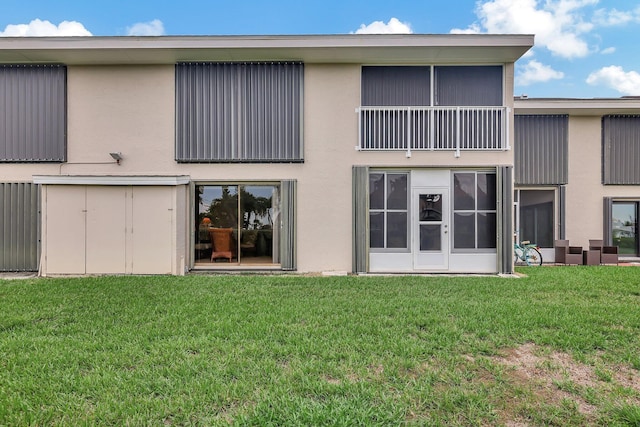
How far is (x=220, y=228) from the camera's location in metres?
9.02

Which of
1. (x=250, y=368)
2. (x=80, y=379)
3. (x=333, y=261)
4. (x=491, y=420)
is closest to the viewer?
(x=491, y=420)

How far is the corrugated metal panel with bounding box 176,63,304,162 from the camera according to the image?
879 cm

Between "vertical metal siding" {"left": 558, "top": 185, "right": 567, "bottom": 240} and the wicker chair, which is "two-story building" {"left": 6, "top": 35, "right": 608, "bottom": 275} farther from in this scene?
"vertical metal siding" {"left": 558, "top": 185, "right": 567, "bottom": 240}

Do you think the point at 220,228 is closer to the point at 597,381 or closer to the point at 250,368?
the point at 250,368

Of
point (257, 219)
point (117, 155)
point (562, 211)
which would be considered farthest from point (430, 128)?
point (117, 155)

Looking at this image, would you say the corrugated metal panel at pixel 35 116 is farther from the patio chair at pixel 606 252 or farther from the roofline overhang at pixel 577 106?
the patio chair at pixel 606 252

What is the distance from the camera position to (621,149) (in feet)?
37.1

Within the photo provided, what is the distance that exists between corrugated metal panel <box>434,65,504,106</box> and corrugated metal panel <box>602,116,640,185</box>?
5.25 meters

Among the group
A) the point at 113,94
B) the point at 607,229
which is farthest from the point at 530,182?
the point at 113,94

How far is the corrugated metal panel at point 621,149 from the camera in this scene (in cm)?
1127

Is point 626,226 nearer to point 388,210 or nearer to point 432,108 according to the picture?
point 432,108

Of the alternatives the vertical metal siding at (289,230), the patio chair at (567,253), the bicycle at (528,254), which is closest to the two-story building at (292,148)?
the vertical metal siding at (289,230)

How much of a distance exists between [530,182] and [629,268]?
339cm

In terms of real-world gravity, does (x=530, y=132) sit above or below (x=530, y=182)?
above
